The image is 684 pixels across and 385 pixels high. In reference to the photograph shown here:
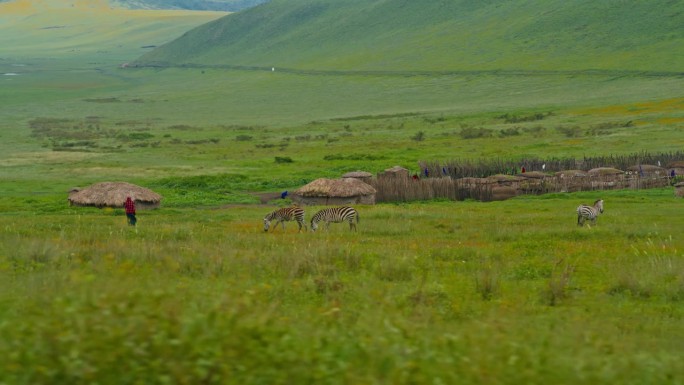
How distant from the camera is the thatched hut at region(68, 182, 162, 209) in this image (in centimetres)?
3338

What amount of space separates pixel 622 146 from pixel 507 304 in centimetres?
4602

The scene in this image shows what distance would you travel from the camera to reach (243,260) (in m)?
14.9

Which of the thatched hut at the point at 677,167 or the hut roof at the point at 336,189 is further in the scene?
the thatched hut at the point at 677,167

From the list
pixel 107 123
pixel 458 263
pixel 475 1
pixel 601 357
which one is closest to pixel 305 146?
pixel 107 123

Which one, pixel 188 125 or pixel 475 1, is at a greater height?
pixel 475 1

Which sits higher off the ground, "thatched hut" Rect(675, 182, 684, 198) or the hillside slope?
the hillside slope

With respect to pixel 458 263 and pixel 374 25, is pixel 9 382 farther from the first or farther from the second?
pixel 374 25

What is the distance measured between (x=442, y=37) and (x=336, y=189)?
107m

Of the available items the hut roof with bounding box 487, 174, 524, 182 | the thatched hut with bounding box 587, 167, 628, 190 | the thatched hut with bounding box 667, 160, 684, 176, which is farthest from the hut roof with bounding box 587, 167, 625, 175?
the hut roof with bounding box 487, 174, 524, 182

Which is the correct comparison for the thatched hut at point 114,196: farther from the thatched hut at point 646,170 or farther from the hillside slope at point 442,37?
the hillside slope at point 442,37

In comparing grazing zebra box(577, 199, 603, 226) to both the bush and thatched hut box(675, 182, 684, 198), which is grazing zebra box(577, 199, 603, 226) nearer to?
thatched hut box(675, 182, 684, 198)

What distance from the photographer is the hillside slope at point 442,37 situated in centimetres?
11519

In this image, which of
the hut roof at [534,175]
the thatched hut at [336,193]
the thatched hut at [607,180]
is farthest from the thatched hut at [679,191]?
the thatched hut at [336,193]

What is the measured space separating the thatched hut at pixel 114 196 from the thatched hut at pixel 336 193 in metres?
5.73
